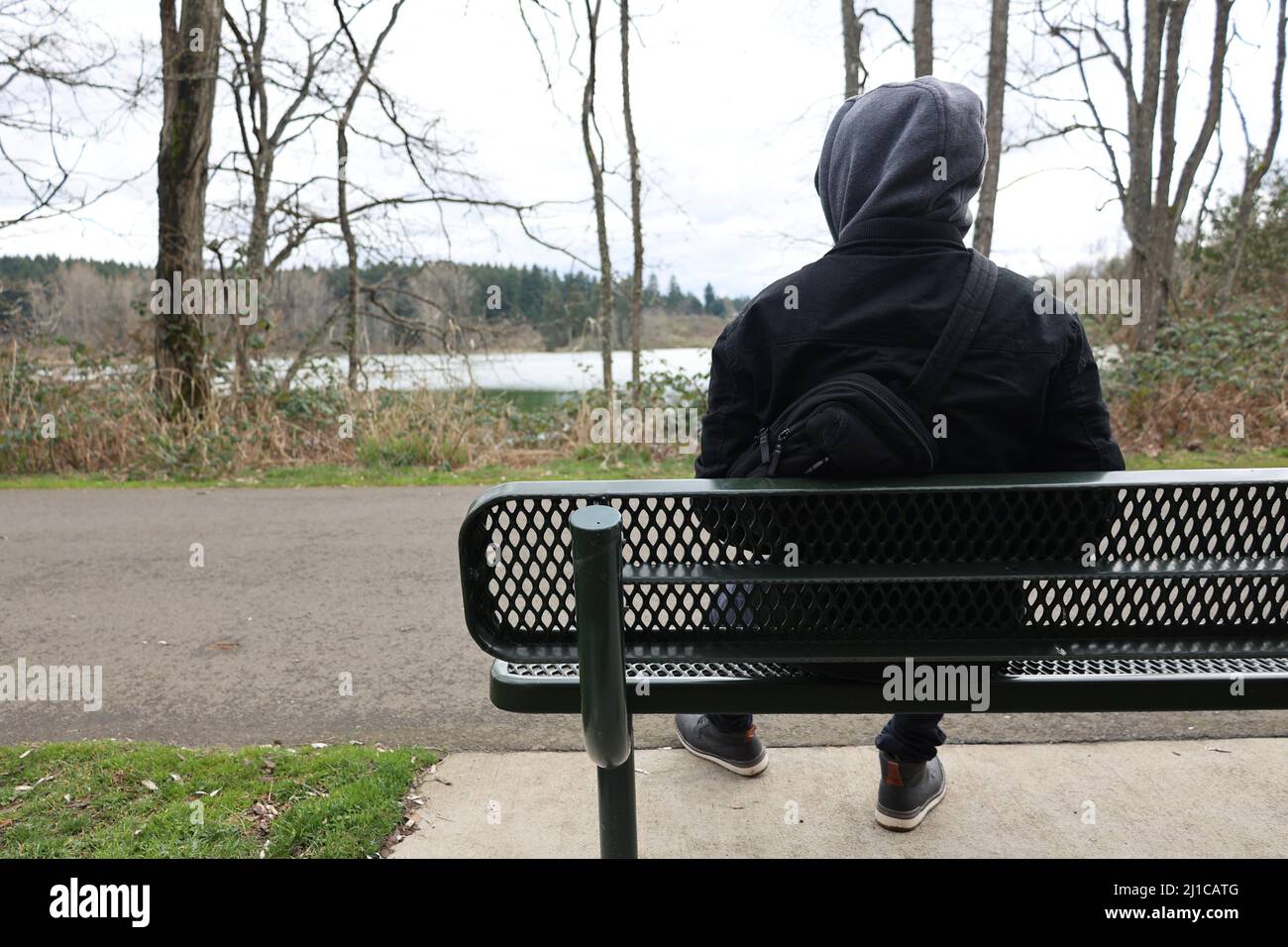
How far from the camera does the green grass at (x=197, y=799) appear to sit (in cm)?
235

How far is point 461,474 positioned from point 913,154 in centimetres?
696

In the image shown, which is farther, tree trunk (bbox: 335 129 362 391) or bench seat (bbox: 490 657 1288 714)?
tree trunk (bbox: 335 129 362 391)

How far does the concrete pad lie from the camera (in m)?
2.35

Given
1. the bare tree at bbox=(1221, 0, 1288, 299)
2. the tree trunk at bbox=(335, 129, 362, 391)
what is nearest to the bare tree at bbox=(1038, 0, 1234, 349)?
the bare tree at bbox=(1221, 0, 1288, 299)

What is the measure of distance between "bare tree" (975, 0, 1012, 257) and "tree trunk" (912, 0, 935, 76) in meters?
1.00

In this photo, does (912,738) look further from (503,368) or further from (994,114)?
(994,114)

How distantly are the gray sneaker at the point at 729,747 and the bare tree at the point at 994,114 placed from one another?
908cm

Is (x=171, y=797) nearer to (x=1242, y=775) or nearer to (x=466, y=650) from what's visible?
(x=466, y=650)

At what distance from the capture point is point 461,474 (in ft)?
27.7

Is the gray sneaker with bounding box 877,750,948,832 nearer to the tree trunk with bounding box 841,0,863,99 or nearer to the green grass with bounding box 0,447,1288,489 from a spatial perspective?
the green grass with bounding box 0,447,1288,489

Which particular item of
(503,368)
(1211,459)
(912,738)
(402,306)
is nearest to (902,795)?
(912,738)

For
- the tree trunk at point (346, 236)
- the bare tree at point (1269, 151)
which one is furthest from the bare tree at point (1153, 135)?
the tree trunk at point (346, 236)

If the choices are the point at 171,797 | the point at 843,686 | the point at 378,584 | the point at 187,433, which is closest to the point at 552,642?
the point at 843,686

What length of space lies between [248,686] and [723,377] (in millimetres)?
2531
